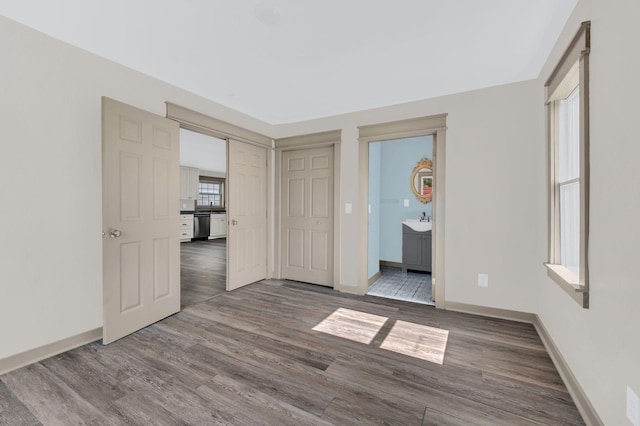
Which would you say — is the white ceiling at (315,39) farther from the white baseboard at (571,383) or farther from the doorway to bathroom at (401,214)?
the white baseboard at (571,383)

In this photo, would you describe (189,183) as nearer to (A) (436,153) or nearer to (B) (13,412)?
(A) (436,153)

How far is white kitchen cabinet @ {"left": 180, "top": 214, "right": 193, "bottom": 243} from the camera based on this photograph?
331 inches

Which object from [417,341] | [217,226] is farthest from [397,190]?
[217,226]

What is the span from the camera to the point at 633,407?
1.12m

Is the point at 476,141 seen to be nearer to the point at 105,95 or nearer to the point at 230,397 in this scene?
the point at 230,397

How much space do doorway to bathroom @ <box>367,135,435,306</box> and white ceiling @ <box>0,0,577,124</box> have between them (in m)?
1.60

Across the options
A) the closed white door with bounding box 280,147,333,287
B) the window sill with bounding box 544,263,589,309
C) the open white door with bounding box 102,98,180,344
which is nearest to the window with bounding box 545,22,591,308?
the window sill with bounding box 544,263,589,309

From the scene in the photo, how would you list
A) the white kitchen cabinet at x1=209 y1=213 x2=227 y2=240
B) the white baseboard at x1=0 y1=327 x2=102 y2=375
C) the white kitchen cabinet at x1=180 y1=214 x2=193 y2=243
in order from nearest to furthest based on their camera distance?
the white baseboard at x1=0 y1=327 x2=102 y2=375 → the white kitchen cabinet at x1=180 y1=214 x2=193 y2=243 → the white kitchen cabinet at x1=209 y1=213 x2=227 y2=240

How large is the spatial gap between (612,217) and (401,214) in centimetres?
400

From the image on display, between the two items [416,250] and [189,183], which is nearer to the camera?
[416,250]

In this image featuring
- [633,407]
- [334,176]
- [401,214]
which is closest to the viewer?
[633,407]

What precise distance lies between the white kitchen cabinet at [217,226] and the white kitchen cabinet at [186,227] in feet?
2.06

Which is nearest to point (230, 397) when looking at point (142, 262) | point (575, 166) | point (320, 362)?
point (320, 362)

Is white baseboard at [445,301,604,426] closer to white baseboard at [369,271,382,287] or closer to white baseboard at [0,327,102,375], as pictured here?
white baseboard at [369,271,382,287]
